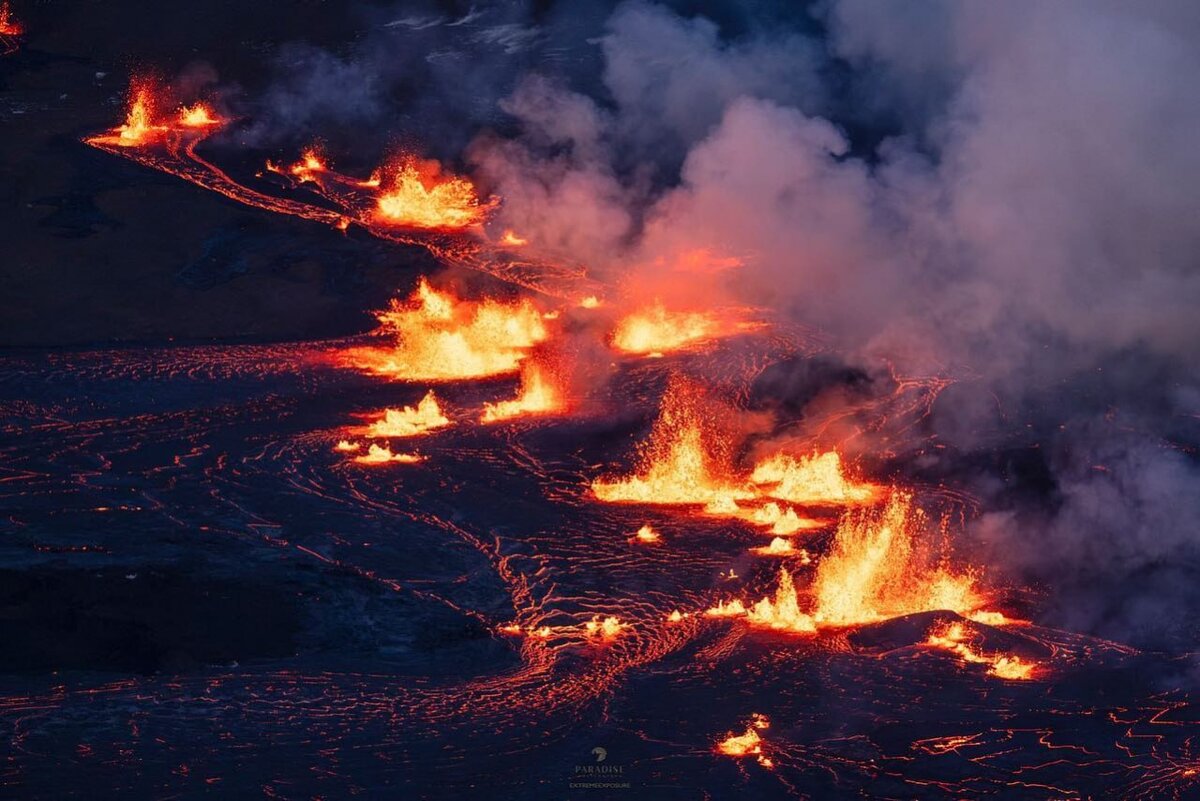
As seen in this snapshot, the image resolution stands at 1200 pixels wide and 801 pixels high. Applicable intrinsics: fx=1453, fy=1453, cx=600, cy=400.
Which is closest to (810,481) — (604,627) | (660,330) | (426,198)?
(604,627)

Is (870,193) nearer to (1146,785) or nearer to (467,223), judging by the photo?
(467,223)

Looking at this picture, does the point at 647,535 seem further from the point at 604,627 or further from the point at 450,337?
the point at 450,337

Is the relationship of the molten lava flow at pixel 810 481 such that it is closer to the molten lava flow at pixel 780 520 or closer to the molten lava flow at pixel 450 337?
the molten lava flow at pixel 780 520

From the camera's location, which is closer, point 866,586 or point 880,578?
point 866,586

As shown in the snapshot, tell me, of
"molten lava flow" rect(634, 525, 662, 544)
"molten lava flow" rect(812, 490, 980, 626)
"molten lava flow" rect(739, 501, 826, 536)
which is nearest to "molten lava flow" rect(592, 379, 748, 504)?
"molten lava flow" rect(739, 501, 826, 536)

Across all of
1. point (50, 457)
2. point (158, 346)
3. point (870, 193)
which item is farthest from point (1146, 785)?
point (870, 193)

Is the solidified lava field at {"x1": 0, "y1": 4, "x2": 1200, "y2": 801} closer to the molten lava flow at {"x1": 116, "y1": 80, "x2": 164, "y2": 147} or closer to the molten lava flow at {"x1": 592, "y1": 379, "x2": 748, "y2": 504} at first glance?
the molten lava flow at {"x1": 592, "y1": 379, "x2": 748, "y2": 504}

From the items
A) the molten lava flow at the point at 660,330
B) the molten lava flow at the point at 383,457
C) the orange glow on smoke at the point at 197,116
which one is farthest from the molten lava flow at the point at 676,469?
the orange glow on smoke at the point at 197,116
